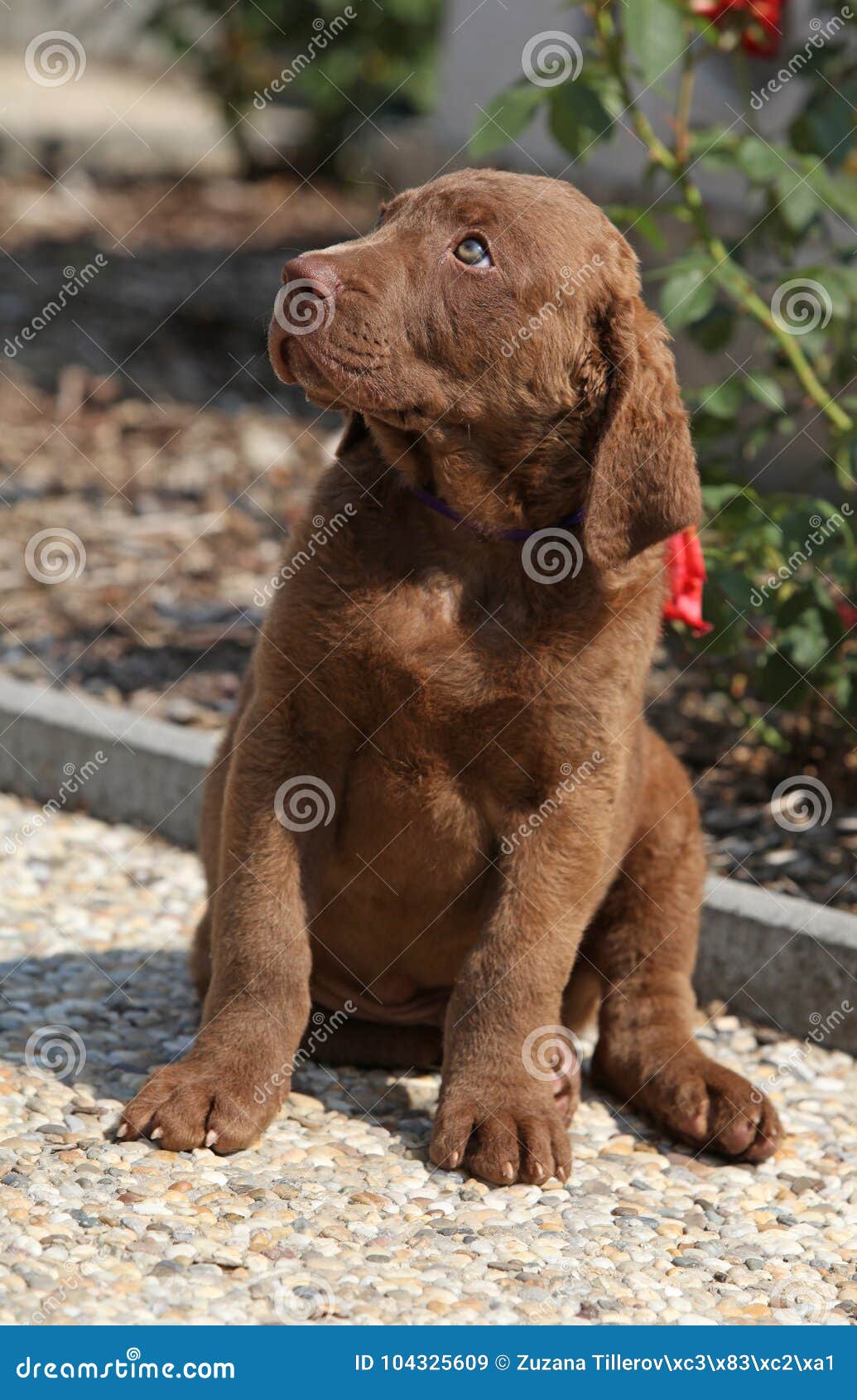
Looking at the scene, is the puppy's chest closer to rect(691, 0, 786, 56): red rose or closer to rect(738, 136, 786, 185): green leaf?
rect(738, 136, 786, 185): green leaf

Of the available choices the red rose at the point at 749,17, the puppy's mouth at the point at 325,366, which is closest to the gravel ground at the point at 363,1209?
the puppy's mouth at the point at 325,366

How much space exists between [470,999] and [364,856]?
1.21 feet

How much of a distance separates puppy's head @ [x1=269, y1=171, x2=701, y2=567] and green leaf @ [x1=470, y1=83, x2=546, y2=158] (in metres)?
0.83

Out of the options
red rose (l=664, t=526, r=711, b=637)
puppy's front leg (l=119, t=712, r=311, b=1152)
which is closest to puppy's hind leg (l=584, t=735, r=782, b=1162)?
red rose (l=664, t=526, r=711, b=637)

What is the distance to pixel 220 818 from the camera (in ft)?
12.8

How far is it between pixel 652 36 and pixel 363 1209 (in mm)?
2894

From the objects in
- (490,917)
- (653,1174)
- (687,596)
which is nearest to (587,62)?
(687,596)

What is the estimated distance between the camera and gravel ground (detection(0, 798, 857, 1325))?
292cm

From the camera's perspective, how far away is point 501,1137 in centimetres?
345

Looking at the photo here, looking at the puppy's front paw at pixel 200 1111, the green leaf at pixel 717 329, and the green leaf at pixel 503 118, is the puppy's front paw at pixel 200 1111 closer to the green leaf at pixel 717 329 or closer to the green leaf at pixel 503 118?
the green leaf at pixel 503 118

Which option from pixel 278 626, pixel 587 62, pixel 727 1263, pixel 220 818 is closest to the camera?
pixel 727 1263

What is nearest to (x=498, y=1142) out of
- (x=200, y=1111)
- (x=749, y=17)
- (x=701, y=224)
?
(x=200, y=1111)

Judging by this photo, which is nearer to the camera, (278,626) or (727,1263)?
(727,1263)

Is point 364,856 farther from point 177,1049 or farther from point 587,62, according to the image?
point 587,62
